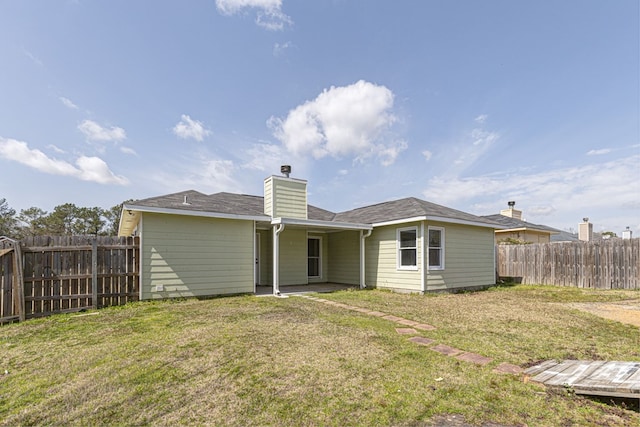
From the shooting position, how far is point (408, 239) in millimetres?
10023

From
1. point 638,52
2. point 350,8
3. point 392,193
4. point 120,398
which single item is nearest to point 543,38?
point 638,52

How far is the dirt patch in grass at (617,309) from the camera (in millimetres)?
6000

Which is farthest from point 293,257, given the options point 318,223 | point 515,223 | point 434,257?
point 515,223

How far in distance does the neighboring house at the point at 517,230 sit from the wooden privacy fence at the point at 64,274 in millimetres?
19198

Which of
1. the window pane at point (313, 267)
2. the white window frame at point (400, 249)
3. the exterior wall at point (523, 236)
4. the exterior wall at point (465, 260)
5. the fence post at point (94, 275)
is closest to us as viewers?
the fence post at point (94, 275)

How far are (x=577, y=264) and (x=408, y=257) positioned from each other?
23.6 feet

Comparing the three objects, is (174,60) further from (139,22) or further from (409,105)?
(409,105)

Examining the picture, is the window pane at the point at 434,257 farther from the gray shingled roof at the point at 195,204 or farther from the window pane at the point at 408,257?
the gray shingled roof at the point at 195,204

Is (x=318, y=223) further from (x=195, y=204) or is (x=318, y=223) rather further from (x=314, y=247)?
(x=195, y=204)

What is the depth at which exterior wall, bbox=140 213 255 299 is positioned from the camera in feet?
25.3

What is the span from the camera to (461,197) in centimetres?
2005

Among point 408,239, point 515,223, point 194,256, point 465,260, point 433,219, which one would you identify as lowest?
point 465,260

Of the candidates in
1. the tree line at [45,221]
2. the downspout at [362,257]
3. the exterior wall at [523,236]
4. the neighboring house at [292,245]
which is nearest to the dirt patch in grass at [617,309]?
the neighboring house at [292,245]

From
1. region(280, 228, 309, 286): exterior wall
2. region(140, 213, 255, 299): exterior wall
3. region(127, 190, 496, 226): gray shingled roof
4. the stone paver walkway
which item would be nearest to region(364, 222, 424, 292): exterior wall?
region(127, 190, 496, 226): gray shingled roof
